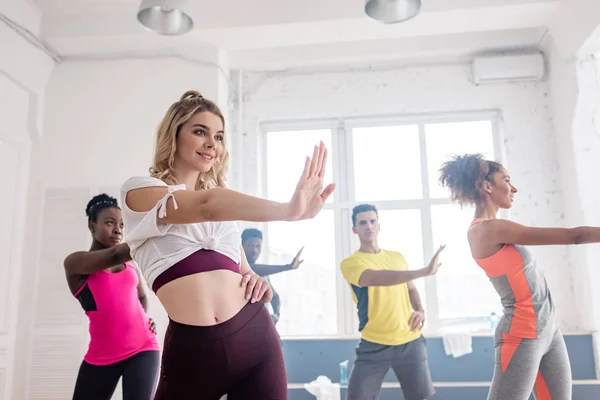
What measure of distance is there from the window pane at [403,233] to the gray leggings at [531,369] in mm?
2538

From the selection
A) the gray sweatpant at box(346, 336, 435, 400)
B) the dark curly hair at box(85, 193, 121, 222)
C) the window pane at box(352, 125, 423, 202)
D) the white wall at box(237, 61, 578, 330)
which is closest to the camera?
the dark curly hair at box(85, 193, 121, 222)

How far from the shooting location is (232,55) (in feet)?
15.5

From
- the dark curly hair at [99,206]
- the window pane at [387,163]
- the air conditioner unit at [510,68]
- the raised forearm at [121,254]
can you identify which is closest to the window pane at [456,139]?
the window pane at [387,163]

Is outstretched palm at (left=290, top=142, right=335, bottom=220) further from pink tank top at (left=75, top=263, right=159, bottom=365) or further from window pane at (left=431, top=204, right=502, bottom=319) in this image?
window pane at (left=431, top=204, right=502, bottom=319)

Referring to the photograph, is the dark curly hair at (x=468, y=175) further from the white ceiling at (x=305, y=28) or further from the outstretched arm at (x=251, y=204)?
the white ceiling at (x=305, y=28)

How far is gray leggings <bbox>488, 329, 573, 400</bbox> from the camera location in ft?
6.32

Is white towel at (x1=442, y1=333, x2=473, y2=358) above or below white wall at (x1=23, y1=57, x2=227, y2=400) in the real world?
below

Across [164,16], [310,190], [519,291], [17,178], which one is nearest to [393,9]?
[164,16]

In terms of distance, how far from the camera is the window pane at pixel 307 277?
458 centimetres

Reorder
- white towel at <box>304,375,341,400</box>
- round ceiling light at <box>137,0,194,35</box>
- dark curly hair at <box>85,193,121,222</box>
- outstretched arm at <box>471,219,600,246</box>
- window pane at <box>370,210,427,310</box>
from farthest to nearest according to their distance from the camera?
window pane at <box>370,210,427,310</box> → white towel at <box>304,375,341,400</box> → round ceiling light at <box>137,0,194,35</box> → dark curly hair at <box>85,193,121,222</box> → outstretched arm at <box>471,219,600,246</box>

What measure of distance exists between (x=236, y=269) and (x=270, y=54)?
3.72 meters

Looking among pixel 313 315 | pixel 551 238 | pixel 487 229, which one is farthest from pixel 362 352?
pixel 313 315

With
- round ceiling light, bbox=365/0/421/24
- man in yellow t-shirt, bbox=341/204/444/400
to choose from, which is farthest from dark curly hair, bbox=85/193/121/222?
round ceiling light, bbox=365/0/421/24

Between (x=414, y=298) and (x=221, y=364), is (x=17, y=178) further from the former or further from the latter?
(x=221, y=364)
